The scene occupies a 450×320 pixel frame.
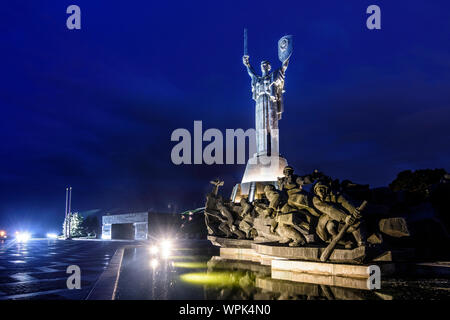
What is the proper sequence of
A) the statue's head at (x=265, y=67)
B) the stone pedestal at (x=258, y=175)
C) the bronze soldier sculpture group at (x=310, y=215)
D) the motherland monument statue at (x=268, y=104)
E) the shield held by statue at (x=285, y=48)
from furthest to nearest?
the statue's head at (x=265, y=67), the shield held by statue at (x=285, y=48), the motherland monument statue at (x=268, y=104), the stone pedestal at (x=258, y=175), the bronze soldier sculpture group at (x=310, y=215)

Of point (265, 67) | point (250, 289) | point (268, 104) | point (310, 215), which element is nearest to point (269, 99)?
point (268, 104)

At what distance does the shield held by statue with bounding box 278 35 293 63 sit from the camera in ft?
68.3

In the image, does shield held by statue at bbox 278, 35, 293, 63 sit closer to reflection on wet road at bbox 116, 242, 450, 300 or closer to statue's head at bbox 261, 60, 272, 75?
statue's head at bbox 261, 60, 272, 75

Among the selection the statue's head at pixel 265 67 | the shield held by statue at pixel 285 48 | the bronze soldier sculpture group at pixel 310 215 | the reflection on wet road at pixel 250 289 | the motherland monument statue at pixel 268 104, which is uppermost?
the shield held by statue at pixel 285 48

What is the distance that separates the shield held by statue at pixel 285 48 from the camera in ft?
68.3

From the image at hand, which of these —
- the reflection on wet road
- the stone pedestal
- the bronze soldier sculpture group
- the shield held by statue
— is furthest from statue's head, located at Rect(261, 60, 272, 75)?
the reflection on wet road

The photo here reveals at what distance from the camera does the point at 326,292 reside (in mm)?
5074

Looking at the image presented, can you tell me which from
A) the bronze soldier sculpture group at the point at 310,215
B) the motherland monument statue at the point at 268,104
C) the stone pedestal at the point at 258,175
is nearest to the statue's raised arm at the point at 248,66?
the motherland monument statue at the point at 268,104

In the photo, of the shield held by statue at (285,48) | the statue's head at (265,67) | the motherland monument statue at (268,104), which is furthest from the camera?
the statue's head at (265,67)

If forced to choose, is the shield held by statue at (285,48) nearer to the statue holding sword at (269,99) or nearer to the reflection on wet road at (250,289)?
the statue holding sword at (269,99)

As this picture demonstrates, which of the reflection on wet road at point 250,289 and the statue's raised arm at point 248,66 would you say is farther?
the statue's raised arm at point 248,66

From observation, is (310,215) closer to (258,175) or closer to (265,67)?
(258,175)
